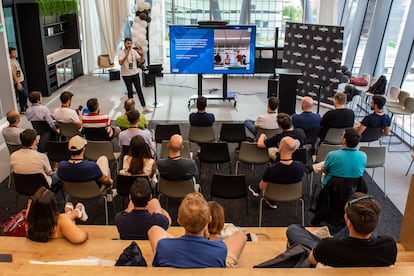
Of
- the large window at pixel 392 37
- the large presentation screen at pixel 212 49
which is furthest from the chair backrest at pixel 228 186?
the large window at pixel 392 37

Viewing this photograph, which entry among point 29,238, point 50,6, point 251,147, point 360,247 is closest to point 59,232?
point 29,238

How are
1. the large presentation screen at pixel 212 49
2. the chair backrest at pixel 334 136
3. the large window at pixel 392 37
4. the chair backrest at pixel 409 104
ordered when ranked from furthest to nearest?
1. the large presentation screen at pixel 212 49
2. the large window at pixel 392 37
3. the chair backrest at pixel 409 104
4. the chair backrest at pixel 334 136

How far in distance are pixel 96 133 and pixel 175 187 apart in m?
1.98

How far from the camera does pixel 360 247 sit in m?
2.49

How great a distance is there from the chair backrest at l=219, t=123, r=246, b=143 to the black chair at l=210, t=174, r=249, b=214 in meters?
1.87

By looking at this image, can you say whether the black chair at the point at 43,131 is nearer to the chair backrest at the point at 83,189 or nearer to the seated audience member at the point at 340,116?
the chair backrest at the point at 83,189

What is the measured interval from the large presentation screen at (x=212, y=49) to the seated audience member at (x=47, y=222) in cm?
691

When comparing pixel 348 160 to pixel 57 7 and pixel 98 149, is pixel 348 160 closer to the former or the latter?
pixel 98 149

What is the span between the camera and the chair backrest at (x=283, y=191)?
15.1ft

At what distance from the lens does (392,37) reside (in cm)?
900

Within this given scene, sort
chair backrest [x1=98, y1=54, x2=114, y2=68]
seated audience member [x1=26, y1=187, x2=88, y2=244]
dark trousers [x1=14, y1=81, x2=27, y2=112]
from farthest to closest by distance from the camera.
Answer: chair backrest [x1=98, y1=54, x2=114, y2=68] → dark trousers [x1=14, y1=81, x2=27, y2=112] → seated audience member [x1=26, y1=187, x2=88, y2=244]

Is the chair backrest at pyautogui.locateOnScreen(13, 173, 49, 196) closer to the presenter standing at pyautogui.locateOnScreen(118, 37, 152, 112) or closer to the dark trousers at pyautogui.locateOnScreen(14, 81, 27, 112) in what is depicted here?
the presenter standing at pyautogui.locateOnScreen(118, 37, 152, 112)

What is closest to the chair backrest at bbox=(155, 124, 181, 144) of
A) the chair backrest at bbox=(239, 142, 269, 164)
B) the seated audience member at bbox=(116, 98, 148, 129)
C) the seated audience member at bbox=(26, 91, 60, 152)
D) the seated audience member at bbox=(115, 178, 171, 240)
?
the seated audience member at bbox=(116, 98, 148, 129)

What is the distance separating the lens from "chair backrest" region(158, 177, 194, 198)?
184 inches
